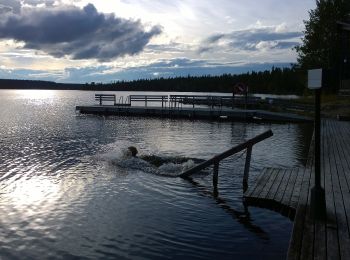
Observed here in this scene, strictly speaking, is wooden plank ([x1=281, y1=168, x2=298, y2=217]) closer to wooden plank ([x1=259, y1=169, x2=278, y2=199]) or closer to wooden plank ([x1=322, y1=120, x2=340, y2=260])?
wooden plank ([x1=259, y1=169, x2=278, y2=199])

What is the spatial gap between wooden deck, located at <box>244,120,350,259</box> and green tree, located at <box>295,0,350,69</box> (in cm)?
3432

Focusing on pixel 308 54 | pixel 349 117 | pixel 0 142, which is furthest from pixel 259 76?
pixel 0 142

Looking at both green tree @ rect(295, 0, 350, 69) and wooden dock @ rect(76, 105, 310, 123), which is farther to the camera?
green tree @ rect(295, 0, 350, 69)

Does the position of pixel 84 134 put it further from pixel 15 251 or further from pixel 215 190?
pixel 15 251

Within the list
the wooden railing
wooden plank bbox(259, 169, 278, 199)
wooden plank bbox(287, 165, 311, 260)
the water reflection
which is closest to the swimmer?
the wooden railing

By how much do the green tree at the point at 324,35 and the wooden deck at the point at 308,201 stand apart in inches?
1351

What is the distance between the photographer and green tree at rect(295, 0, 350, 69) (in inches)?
1980

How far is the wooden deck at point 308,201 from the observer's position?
7.18 m

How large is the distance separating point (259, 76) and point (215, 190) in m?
151

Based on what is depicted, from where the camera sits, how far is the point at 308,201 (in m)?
A: 10.0

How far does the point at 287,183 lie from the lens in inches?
504

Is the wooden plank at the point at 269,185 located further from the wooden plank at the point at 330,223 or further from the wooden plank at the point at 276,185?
the wooden plank at the point at 330,223

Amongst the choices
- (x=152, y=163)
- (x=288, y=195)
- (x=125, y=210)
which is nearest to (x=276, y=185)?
(x=288, y=195)

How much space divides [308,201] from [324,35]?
152 ft
